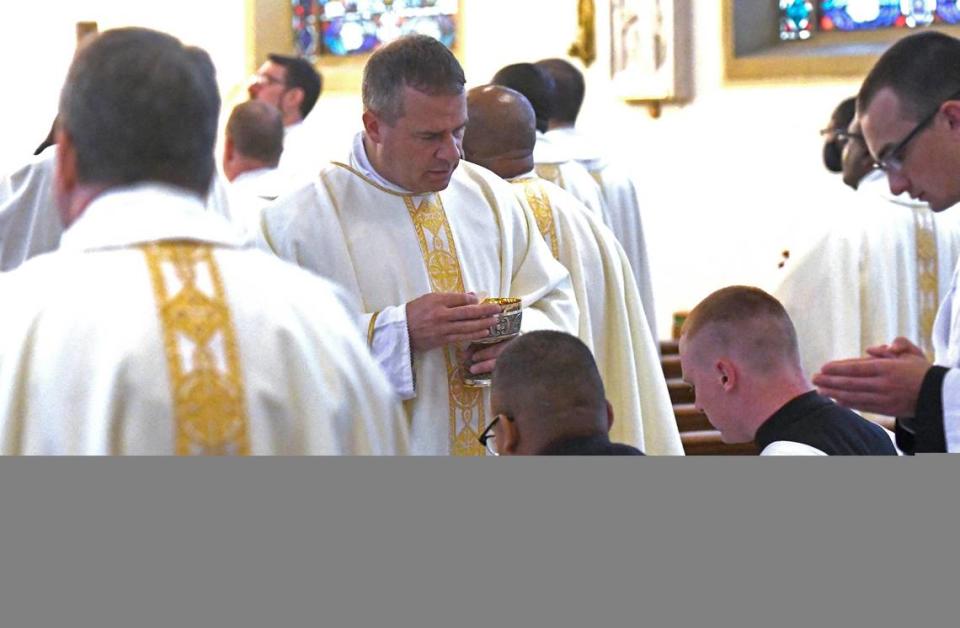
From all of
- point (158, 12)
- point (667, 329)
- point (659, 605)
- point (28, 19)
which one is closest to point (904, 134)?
point (659, 605)

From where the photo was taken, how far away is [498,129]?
4789 millimetres

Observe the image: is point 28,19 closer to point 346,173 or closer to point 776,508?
point 346,173

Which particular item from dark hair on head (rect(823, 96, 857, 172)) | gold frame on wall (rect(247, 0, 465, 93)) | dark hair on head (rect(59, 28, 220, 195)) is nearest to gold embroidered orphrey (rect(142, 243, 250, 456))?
dark hair on head (rect(59, 28, 220, 195))

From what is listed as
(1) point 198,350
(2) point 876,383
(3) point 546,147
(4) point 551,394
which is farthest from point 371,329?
(3) point 546,147

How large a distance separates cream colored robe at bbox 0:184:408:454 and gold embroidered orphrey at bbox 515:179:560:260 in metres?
2.62

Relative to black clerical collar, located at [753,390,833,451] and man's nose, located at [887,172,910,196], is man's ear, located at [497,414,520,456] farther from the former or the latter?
man's nose, located at [887,172,910,196]

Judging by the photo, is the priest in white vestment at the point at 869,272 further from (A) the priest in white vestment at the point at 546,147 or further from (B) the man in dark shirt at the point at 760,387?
(B) the man in dark shirt at the point at 760,387

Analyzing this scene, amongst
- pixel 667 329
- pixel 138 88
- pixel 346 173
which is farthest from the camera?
pixel 667 329

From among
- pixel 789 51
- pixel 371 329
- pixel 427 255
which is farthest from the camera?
pixel 789 51

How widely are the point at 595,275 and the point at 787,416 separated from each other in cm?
175

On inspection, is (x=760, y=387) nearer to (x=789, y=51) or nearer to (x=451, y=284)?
(x=451, y=284)

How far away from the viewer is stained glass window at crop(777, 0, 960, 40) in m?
8.57

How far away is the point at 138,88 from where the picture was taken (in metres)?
2.29

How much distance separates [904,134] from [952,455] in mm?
719
